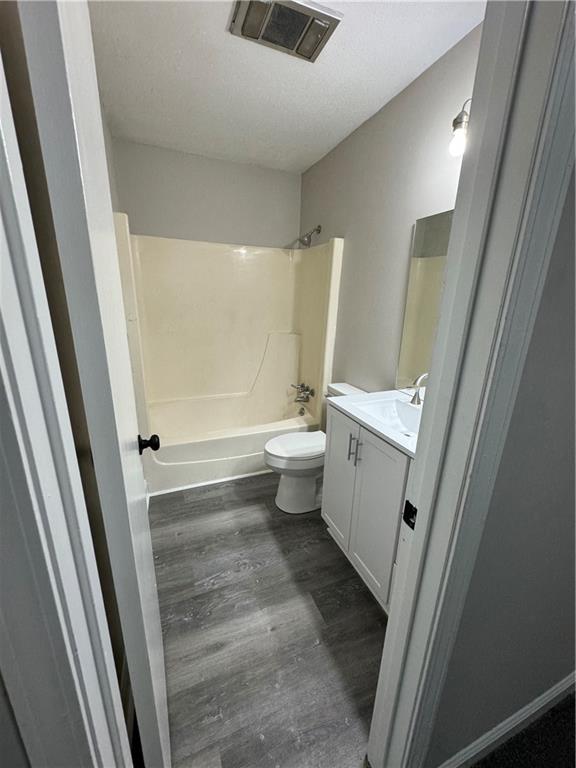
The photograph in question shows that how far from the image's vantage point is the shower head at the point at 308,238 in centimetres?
253

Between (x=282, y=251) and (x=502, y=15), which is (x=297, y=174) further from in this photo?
(x=502, y=15)

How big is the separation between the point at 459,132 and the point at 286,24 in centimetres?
83

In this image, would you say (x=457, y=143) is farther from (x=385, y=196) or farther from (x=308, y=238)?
(x=308, y=238)

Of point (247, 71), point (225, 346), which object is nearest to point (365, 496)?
point (225, 346)

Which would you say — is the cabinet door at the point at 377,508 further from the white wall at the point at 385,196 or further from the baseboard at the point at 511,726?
the white wall at the point at 385,196

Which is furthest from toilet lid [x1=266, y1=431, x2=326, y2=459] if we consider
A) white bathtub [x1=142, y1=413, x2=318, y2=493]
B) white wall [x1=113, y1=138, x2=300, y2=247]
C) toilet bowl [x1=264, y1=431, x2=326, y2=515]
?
white wall [x1=113, y1=138, x2=300, y2=247]

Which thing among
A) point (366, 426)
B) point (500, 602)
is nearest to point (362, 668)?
point (500, 602)

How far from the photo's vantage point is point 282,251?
2.84m

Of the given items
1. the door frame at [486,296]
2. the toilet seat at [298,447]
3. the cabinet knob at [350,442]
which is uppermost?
the door frame at [486,296]

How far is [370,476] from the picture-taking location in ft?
4.56

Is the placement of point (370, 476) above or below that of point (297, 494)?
above

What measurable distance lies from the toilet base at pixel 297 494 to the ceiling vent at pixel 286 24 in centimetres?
218

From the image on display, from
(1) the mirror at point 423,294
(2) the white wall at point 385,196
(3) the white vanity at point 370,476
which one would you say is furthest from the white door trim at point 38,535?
(2) the white wall at point 385,196

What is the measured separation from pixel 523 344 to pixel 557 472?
39cm
